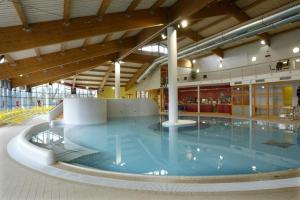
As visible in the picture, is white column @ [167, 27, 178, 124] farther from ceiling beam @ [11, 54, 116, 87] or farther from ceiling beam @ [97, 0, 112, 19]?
ceiling beam @ [11, 54, 116, 87]

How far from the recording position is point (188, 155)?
514cm

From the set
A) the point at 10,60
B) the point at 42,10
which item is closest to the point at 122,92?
the point at 10,60

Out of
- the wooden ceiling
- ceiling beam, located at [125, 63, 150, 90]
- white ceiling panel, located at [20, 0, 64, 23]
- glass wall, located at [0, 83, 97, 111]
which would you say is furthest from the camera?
ceiling beam, located at [125, 63, 150, 90]

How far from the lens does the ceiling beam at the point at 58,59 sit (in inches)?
435

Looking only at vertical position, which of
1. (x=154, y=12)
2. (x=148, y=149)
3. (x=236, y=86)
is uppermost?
(x=154, y=12)

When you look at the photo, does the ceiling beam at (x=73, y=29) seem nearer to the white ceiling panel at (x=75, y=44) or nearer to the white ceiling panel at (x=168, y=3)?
Result: the white ceiling panel at (x=168, y=3)

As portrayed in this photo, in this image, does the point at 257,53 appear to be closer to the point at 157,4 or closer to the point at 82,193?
the point at 157,4

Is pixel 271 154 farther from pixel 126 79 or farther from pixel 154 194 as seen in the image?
pixel 126 79

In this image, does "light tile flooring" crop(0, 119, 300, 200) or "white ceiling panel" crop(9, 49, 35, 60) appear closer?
"light tile flooring" crop(0, 119, 300, 200)

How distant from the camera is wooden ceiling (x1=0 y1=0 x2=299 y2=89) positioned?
6.73 meters

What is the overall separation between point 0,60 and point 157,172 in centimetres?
1016

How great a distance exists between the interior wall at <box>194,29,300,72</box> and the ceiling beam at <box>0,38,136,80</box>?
8.81 meters

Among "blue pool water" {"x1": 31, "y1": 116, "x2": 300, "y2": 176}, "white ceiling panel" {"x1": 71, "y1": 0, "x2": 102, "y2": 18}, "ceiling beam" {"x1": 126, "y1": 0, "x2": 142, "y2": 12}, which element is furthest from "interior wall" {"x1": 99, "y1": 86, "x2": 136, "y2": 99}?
"blue pool water" {"x1": 31, "y1": 116, "x2": 300, "y2": 176}

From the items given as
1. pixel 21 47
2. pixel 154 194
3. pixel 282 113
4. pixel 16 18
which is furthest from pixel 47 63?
pixel 282 113
